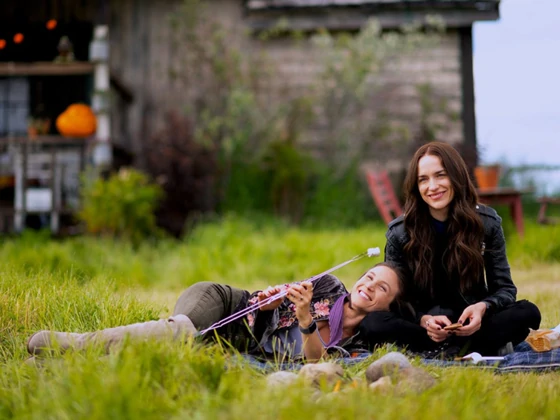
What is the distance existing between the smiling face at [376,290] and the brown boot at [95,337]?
92 cm

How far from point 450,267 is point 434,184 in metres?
0.43

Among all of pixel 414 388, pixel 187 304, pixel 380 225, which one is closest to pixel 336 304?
pixel 187 304

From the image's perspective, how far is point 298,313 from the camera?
2971 mm

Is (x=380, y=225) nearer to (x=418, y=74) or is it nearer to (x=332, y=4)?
(x=418, y=74)

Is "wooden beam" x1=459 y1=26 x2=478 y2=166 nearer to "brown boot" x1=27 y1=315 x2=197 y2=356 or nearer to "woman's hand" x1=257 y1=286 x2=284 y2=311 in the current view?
"woman's hand" x1=257 y1=286 x2=284 y2=311

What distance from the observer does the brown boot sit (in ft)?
8.33

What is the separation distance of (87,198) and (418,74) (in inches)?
223

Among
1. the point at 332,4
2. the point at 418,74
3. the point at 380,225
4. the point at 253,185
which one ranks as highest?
the point at 332,4

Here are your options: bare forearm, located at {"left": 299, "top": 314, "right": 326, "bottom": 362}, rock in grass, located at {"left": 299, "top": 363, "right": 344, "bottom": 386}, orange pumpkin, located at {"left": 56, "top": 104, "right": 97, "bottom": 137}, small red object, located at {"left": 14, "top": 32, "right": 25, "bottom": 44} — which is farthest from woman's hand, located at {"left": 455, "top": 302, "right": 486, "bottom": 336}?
small red object, located at {"left": 14, "top": 32, "right": 25, "bottom": 44}

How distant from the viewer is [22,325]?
119 inches

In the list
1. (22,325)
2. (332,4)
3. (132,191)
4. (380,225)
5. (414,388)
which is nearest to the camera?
(414,388)

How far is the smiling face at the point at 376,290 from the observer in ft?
10.5

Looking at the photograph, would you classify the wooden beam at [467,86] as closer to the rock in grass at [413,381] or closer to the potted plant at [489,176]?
the potted plant at [489,176]

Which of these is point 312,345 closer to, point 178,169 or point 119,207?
point 119,207
